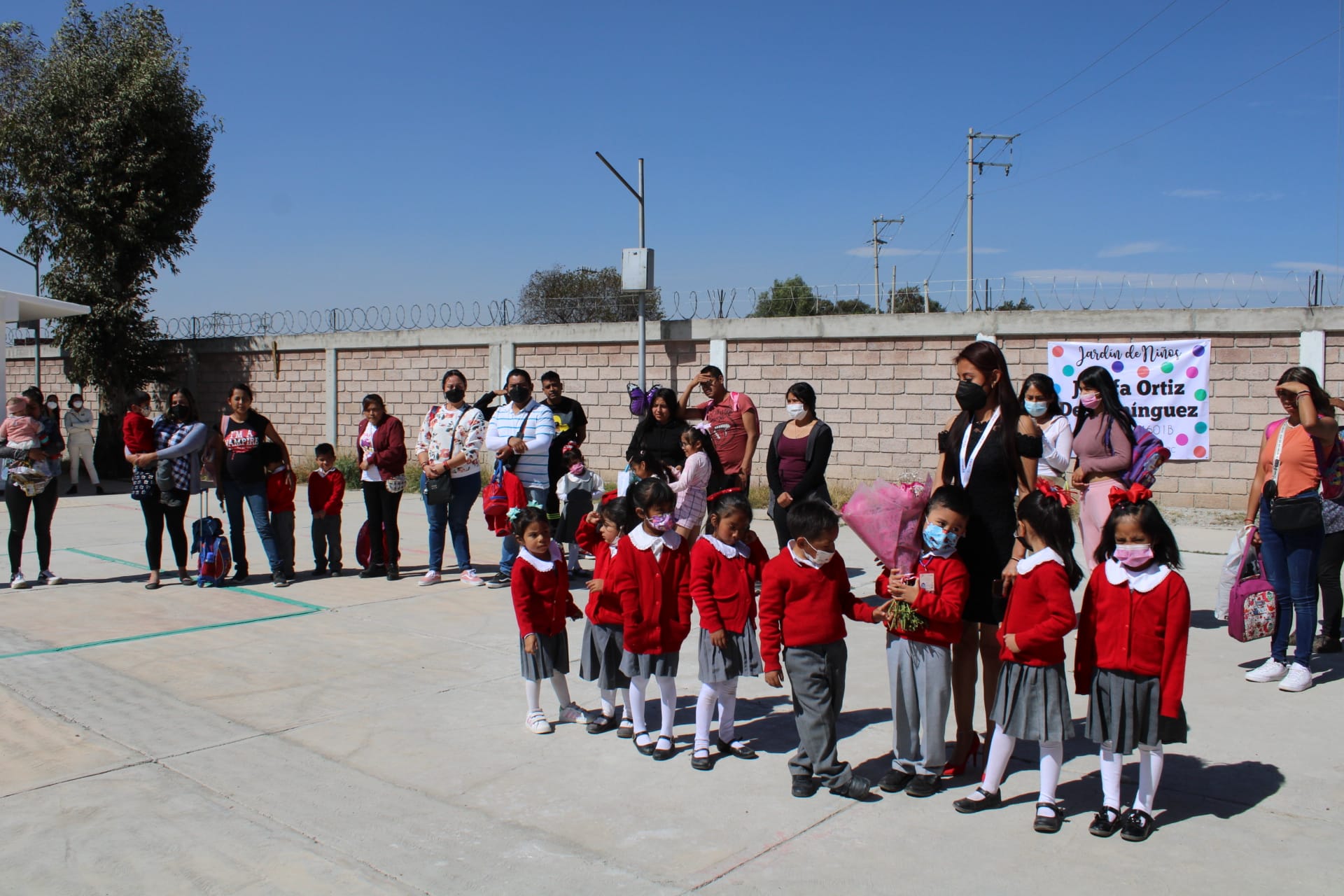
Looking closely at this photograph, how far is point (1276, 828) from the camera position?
3.80 m

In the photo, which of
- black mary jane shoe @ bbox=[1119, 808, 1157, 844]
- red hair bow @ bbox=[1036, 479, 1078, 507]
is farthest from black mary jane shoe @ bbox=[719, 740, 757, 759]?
red hair bow @ bbox=[1036, 479, 1078, 507]

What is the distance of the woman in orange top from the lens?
5.55m

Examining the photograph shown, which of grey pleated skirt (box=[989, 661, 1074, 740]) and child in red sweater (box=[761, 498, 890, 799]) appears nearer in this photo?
grey pleated skirt (box=[989, 661, 1074, 740])

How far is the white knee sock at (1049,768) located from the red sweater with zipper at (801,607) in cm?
76

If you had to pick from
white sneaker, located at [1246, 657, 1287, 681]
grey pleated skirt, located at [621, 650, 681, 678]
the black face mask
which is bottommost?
white sneaker, located at [1246, 657, 1287, 681]

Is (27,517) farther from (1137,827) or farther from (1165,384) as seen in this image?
(1165,384)

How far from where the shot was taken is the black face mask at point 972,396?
4.43 metres

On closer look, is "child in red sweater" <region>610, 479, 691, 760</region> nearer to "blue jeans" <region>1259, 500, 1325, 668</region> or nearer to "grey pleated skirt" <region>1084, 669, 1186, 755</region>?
"grey pleated skirt" <region>1084, 669, 1186, 755</region>

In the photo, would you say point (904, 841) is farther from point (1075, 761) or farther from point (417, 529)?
point (417, 529)

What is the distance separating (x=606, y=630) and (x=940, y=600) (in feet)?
5.34

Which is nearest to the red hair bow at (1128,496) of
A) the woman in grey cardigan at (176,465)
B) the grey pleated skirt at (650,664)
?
the grey pleated skirt at (650,664)

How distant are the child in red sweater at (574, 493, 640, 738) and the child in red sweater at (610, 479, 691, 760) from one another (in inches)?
3.5

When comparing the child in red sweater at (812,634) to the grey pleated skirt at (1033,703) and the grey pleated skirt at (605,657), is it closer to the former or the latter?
the grey pleated skirt at (1033,703)

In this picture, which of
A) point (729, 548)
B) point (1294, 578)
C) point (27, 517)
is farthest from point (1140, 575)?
point (27, 517)
